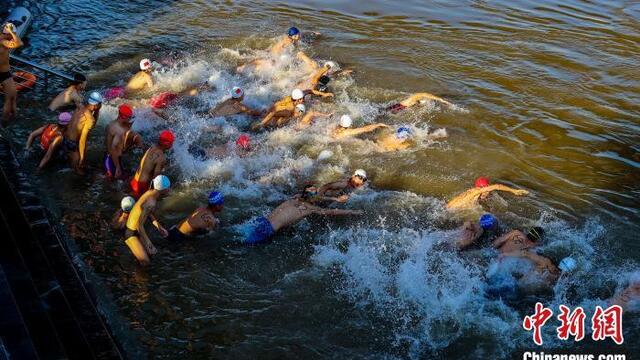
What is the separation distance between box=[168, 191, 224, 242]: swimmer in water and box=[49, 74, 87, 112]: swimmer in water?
12.7 ft

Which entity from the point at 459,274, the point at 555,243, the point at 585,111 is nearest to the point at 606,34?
the point at 585,111

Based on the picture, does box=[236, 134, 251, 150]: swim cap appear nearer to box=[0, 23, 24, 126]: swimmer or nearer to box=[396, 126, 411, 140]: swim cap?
box=[396, 126, 411, 140]: swim cap

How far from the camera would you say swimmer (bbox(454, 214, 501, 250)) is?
7820 millimetres

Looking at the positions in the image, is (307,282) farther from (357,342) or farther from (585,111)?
(585,111)

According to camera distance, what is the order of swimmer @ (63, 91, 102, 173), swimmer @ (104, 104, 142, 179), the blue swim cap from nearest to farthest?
the blue swim cap → swimmer @ (104, 104, 142, 179) → swimmer @ (63, 91, 102, 173)

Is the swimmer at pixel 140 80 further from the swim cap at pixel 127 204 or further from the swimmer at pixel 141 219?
the swimmer at pixel 141 219

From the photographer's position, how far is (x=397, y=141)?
1027 centimetres

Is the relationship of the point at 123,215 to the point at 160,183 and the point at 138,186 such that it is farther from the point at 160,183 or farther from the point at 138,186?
the point at 160,183

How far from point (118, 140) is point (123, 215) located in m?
1.51

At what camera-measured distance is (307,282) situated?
713 cm

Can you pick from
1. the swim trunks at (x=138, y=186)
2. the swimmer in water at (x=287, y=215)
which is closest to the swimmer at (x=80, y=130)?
the swim trunks at (x=138, y=186)

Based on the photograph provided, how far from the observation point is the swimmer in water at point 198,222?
24.5ft

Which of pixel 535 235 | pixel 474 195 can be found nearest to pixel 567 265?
pixel 535 235

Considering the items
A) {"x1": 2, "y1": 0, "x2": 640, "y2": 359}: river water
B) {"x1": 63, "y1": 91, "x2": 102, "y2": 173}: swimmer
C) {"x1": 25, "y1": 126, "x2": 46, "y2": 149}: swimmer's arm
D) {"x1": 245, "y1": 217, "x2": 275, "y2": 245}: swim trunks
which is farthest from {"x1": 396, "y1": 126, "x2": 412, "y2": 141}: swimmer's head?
{"x1": 25, "y1": 126, "x2": 46, "y2": 149}: swimmer's arm
